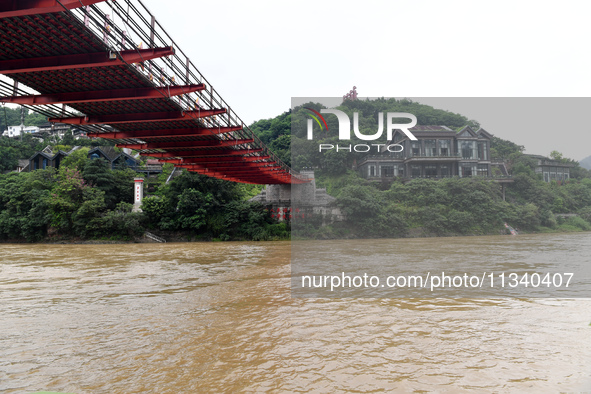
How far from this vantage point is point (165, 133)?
12.1 m

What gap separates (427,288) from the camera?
8961 millimetres

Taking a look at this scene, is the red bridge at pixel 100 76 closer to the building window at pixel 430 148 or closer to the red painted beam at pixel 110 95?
the red painted beam at pixel 110 95

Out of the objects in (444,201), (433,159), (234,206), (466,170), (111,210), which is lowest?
(111,210)

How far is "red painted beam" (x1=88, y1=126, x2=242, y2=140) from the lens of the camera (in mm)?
11875

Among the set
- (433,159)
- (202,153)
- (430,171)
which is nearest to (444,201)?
(430,171)

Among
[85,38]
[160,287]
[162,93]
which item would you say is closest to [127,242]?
[160,287]

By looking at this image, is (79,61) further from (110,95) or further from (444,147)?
(444,147)

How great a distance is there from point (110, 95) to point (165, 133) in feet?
11.5

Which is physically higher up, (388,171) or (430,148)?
(430,148)

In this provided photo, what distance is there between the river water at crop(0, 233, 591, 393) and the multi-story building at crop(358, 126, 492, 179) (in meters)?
29.9

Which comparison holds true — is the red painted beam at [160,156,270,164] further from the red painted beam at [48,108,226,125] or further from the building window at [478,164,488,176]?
the building window at [478,164,488,176]

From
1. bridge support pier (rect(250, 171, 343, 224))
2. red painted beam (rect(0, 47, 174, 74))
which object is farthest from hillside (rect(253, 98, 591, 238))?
red painted beam (rect(0, 47, 174, 74))

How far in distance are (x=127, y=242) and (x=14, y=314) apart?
20168mm

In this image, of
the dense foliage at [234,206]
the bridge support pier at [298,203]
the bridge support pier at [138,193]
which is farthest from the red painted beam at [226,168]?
the bridge support pier at [138,193]
